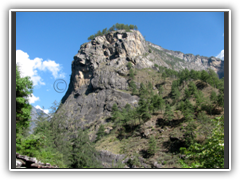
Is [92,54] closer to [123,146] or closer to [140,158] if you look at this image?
[123,146]

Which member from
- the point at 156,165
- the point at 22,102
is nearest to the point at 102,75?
the point at 156,165

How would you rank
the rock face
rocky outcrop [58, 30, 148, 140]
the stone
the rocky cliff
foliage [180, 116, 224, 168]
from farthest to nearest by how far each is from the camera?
rocky outcrop [58, 30, 148, 140] → the rocky cliff → the rock face → the stone → foliage [180, 116, 224, 168]

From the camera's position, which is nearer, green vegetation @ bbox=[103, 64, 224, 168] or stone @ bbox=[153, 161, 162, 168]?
stone @ bbox=[153, 161, 162, 168]

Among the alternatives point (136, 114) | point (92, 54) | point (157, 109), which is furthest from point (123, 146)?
point (92, 54)

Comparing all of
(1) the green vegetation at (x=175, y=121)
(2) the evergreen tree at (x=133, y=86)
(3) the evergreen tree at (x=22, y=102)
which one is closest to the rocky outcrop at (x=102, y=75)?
(2) the evergreen tree at (x=133, y=86)

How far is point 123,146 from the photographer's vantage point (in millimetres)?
42500

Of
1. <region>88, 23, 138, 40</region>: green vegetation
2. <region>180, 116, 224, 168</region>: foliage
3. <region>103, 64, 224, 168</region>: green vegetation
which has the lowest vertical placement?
<region>103, 64, 224, 168</region>: green vegetation

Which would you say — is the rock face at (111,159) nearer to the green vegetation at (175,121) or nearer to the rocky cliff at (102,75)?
the green vegetation at (175,121)

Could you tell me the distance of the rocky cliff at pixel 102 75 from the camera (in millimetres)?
76875

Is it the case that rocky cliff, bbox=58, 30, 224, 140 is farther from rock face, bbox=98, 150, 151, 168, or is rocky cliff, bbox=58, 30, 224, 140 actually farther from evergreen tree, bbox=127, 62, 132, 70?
rock face, bbox=98, 150, 151, 168

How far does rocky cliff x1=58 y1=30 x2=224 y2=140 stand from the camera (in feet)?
252

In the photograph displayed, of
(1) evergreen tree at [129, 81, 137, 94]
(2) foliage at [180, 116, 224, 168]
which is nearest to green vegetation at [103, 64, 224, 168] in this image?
(1) evergreen tree at [129, 81, 137, 94]

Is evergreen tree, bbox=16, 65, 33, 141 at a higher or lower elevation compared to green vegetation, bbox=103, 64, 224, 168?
higher
